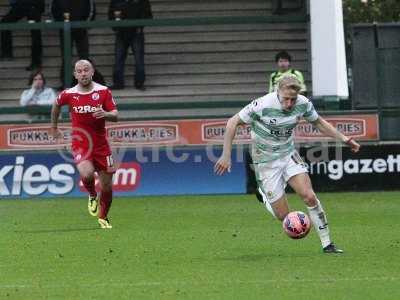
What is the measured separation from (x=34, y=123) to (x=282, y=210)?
931 cm

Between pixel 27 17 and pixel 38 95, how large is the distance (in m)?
2.16

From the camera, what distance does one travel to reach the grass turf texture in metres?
10.5

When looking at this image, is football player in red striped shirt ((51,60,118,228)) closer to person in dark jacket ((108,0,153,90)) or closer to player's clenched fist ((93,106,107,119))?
player's clenched fist ((93,106,107,119))

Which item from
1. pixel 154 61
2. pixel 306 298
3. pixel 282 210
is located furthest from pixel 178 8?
pixel 306 298

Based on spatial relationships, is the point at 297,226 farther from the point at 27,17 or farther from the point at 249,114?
the point at 27,17

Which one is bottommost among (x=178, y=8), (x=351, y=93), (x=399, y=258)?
(x=399, y=258)

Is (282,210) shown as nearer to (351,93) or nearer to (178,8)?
(351,93)

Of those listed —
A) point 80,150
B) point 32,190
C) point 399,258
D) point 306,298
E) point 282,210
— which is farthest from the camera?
Result: point 32,190

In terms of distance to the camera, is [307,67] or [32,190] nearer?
[32,190]

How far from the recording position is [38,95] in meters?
23.1

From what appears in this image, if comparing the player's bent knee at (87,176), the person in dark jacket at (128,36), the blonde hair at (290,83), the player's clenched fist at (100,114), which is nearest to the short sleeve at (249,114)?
the blonde hair at (290,83)

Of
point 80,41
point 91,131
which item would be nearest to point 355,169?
point 80,41

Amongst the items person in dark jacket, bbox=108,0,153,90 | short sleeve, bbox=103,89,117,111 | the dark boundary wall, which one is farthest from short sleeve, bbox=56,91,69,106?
person in dark jacket, bbox=108,0,153,90

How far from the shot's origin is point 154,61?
82.0 ft
